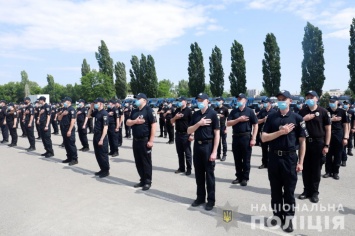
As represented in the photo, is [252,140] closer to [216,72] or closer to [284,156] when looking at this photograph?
[284,156]

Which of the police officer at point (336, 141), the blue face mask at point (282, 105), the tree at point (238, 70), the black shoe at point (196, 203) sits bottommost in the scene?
the black shoe at point (196, 203)

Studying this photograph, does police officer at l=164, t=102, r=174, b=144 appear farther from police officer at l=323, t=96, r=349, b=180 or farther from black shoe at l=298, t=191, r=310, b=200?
black shoe at l=298, t=191, r=310, b=200

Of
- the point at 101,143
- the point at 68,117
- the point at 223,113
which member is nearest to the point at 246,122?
the point at 223,113

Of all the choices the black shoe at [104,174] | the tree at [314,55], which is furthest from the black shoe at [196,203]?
the tree at [314,55]

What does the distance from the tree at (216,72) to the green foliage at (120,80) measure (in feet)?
84.5

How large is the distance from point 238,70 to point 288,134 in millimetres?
47312

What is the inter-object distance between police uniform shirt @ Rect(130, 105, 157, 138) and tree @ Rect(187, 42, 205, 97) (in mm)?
49102

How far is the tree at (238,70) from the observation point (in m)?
49.8

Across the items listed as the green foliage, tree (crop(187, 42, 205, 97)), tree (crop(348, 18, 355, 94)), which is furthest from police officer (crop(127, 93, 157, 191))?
the green foliage

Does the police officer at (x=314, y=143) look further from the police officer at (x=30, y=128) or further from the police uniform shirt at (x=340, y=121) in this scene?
the police officer at (x=30, y=128)

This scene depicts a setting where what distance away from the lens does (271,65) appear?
4531cm

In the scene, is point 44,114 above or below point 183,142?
above

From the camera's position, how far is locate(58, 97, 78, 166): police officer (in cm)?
891

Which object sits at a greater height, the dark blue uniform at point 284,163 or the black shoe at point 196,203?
the dark blue uniform at point 284,163
